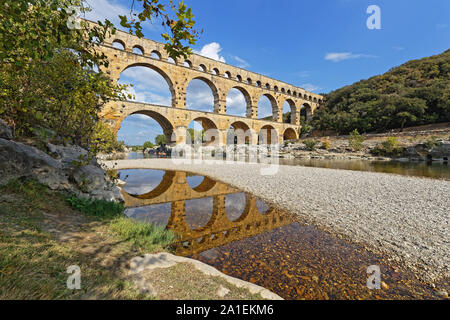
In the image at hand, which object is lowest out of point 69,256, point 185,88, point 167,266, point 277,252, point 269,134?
point 277,252

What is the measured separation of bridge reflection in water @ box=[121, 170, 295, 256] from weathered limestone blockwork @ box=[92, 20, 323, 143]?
12.6 meters

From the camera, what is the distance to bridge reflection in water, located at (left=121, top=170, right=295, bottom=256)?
142 inches

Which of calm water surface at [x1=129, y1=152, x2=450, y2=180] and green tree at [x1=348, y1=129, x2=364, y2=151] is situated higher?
green tree at [x1=348, y1=129, x2=364, y2=151]

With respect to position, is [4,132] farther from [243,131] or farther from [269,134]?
[269,134]

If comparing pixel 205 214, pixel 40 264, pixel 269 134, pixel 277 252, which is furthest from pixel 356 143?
pixel 40 264

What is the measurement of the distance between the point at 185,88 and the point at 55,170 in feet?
73.8

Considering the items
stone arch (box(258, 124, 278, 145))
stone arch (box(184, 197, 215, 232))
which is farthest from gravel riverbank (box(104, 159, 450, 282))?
stone arch (box(258, 124, 278, 145))

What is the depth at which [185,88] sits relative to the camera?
24203 mm

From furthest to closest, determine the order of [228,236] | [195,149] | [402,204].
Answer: [195,149], [402,204], [228,236]

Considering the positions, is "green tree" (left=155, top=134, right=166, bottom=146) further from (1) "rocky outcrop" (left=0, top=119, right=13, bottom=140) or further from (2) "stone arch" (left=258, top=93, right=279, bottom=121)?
(1) "rocky outcrop" (left=0, top=119, right=13, bottom=140)
